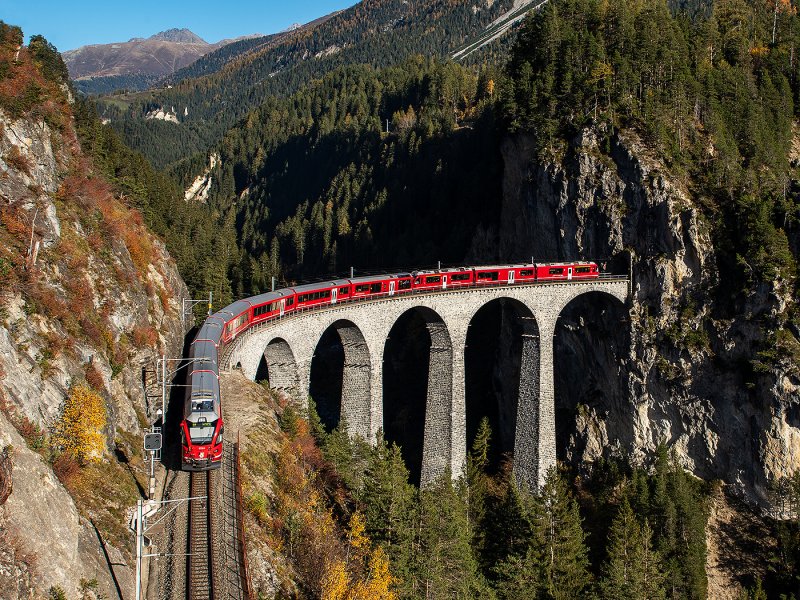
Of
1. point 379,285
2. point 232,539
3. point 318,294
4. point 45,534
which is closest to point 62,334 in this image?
point 232,539

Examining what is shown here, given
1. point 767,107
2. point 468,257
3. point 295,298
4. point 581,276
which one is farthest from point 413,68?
point 295,298

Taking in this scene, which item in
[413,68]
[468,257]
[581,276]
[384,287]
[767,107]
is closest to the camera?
[384,287]

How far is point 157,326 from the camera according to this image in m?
45.3

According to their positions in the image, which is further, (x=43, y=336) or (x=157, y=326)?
(x=157, y=326)

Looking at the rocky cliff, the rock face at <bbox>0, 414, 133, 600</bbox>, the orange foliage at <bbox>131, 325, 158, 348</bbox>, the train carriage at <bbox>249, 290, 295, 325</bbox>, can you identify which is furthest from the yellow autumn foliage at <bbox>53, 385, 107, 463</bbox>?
the train carriage at <bbox>249, 290, 295, 325</bbox>

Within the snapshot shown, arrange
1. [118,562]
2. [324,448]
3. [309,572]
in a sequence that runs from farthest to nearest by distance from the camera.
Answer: [324,448]
[309,572]
[118,562]

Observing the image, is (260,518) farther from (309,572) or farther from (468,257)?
(468,257)

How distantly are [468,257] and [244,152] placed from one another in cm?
10628

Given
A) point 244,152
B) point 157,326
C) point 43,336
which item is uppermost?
point 244,152

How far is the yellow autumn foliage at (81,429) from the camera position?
85.5 ft

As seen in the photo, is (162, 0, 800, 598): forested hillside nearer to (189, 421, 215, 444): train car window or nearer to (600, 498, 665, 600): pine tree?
(600, 498, 665, 600): pine tree

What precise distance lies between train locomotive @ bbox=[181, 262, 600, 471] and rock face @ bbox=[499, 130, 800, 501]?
5.17 m

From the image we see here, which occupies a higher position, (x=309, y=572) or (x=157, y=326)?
(x=157, y=326)

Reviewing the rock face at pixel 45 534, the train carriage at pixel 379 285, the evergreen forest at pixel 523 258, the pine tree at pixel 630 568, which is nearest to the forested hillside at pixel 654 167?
the evergreen forest at pixel 523 258
